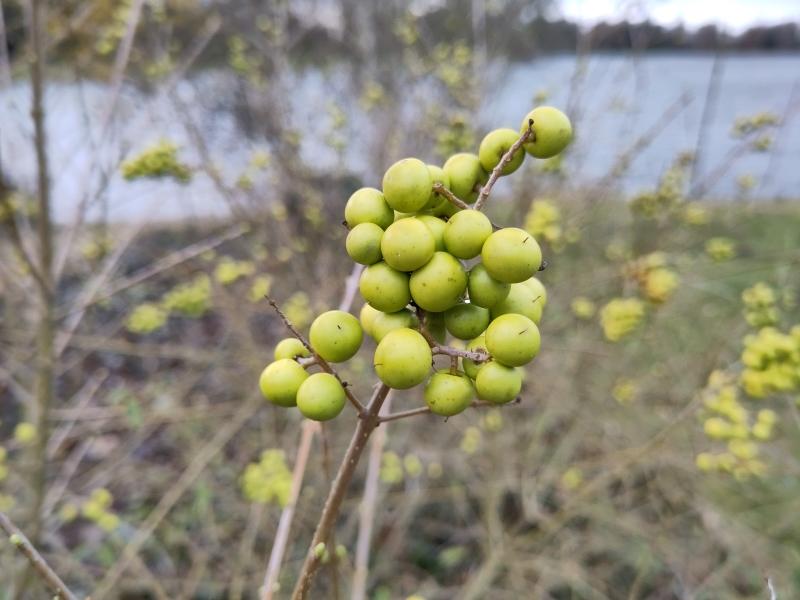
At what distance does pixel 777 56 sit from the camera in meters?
13.8

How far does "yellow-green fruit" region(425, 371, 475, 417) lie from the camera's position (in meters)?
0.88

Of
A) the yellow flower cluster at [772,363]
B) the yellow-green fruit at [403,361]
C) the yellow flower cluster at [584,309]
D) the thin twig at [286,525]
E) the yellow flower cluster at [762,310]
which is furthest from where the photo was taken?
the yellow flower cluster at [584,309]

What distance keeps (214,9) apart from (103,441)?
516cm

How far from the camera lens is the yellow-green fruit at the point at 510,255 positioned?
0.82 metres

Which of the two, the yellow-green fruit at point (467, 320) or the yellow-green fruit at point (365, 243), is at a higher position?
the yellow-green fruit at point (365, 243)

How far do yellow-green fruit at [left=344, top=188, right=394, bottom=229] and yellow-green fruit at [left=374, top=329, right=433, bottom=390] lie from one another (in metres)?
0.20

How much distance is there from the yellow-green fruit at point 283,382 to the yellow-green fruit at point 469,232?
0.34 meters

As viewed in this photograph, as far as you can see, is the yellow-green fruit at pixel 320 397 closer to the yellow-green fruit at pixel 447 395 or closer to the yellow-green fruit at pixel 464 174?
the yellow-green fruit at pixel 447 395

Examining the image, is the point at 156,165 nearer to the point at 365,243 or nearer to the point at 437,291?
the point at 365,243

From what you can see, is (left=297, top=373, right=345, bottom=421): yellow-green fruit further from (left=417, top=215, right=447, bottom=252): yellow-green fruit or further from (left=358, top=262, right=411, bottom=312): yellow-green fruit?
(left=417, top=215, right=447, bottom=252): yellow-green fruit

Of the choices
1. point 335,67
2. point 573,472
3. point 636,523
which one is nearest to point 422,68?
point 335,67

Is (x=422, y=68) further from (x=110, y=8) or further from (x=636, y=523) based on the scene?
(x=636, y=523)

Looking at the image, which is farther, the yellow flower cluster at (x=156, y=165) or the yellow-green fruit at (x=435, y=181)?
the yellow flower cluster at (x=156, y=165)

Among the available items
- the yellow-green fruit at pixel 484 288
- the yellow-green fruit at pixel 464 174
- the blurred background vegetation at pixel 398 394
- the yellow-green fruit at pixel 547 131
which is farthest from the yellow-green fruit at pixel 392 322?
the blurred background vegetation at pixel 398 394
